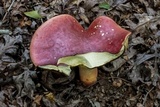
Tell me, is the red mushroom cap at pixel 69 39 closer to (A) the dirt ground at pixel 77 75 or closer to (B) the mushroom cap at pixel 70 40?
(B) the mushroom cap at pixel 70 40

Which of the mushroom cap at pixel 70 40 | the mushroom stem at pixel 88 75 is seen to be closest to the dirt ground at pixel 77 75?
the mushroom stem at pixel 88 75

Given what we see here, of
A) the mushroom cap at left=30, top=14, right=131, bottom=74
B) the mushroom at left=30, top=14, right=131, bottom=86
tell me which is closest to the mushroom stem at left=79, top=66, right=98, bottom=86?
the mushroom at left=30, top=14, right=131, bottom=86

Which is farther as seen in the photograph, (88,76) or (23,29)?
(23,29)

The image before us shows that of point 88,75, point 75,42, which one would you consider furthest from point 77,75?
point 75,42

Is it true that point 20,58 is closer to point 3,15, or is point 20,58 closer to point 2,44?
point 2,44

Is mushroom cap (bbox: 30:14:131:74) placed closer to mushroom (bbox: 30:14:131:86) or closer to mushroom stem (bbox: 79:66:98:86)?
mushroom (bbox: 30:14:131:86)

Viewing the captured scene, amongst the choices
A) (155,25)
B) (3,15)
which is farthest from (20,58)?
(155,25)
